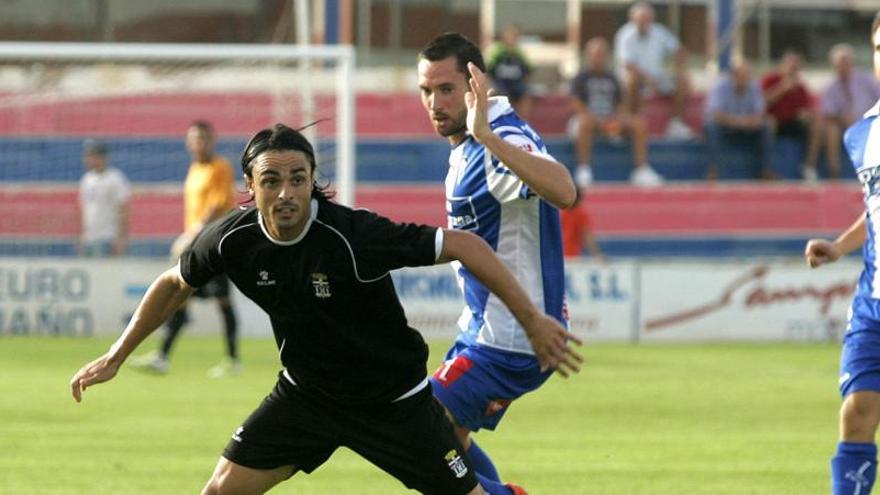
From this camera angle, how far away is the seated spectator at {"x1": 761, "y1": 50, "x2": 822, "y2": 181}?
27.0 metres

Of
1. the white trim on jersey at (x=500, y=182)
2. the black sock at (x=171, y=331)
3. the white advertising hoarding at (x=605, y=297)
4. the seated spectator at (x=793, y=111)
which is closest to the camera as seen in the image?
the white trim on jersey at (x=500, y=182)

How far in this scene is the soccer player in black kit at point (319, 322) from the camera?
6.55 m

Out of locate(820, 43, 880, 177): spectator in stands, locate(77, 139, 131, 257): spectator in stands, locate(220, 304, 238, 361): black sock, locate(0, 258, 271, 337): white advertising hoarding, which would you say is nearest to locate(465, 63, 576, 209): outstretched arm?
locate(220, 304, 238, 361): black sock

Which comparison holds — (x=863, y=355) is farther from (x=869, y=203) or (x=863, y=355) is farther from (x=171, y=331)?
(x=171, y=331)

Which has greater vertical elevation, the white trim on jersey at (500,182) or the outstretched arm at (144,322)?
the white trim on jersey at (500,182)

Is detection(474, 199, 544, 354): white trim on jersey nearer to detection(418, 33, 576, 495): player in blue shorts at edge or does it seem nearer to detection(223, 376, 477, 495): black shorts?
detection(418, 33, 576, 495): player in blue shorts at edge

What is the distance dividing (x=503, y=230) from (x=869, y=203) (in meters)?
1.60

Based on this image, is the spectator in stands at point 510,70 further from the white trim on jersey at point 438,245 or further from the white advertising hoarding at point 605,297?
the white trim on jersey at point 438,245

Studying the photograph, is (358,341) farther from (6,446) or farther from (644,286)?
(644,286)

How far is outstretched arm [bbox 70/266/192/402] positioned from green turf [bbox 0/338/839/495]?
9.19 feet

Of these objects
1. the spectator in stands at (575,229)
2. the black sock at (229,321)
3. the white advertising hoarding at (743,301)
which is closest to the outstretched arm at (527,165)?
the black sock at (229,321)

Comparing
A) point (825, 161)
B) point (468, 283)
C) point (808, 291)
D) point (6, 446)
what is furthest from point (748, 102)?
point (468, 283)

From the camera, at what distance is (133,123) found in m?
25.6

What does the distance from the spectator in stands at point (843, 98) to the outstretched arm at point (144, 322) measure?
20.9m
